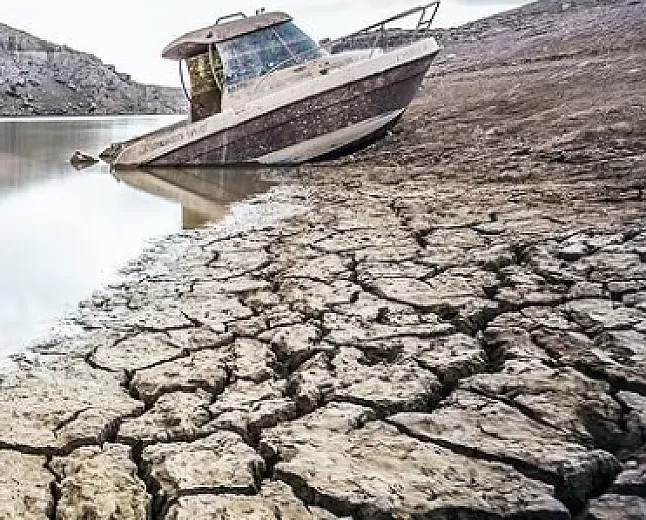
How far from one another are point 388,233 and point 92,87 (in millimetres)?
48536

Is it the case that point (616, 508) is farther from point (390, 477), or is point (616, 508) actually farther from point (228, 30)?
point (228, 30)

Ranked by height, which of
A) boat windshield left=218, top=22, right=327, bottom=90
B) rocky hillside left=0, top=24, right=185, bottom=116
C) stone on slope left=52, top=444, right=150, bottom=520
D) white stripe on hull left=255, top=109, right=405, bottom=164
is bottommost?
stone on slope left=52, top=444, right=150, bottom=520

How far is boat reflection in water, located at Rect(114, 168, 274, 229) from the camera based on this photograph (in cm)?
724

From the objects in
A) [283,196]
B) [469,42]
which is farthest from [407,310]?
[469,42]

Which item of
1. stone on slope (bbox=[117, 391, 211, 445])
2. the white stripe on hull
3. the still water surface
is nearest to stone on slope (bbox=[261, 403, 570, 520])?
stone on slope (bbox=[117, 391, 211, 445])

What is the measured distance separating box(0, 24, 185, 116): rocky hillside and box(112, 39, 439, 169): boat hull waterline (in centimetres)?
3244

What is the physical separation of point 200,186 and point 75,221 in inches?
94.6

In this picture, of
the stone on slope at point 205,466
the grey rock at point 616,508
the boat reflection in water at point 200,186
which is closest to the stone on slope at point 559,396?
the grey rock at point 616,508

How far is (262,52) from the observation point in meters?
10.4

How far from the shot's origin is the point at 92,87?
162 ft

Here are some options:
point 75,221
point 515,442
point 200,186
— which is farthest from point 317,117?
point 515,442

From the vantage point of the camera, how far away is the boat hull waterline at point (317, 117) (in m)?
9.80

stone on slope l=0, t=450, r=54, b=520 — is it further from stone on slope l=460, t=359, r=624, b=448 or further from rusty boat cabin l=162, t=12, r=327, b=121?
rusty boat cabin l=162, t=12, r=327, b=121

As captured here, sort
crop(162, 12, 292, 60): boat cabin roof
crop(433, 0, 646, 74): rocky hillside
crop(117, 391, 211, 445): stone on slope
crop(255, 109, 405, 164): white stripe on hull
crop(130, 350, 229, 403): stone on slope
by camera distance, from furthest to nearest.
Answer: crop(433, 0, 646, 74): rocky hillside < crop(162, 12, 292, 60): boat cabin roof < crop(255, 109, 405, 164): white stripe on hull < crop(130, 350, 229, 403): stone on slope < crop(117, 391, 211, 445): stone on slope
